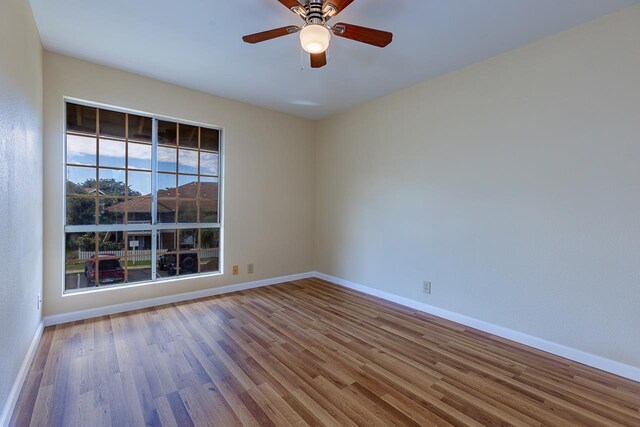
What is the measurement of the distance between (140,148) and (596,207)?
14.6 ft

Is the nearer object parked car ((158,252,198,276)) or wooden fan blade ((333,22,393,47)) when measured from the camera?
wooden fan blade ((333,22,393,47))

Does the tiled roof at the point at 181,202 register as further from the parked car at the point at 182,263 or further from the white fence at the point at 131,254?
the parked car at the point at 182,263

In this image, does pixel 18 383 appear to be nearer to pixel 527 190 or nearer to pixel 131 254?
pixel 131 254

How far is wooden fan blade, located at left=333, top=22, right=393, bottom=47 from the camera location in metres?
1.93

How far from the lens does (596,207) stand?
7.36 ft

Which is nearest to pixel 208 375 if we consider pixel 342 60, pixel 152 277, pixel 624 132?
pixel 152 277

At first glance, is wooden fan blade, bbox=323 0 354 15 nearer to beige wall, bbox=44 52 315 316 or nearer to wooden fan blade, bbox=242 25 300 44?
wooden fan blade, bbox=242 25 300 44

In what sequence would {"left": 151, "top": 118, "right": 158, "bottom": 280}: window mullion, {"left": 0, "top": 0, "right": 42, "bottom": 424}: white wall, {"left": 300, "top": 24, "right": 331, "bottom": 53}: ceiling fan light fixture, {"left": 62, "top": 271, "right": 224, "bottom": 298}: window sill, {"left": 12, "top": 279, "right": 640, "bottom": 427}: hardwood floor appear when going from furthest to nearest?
{"left": 151, "top": 118, "right": 158, "bottom": 280}: window mullion
{"left": 62, "top": 271, "right": 224, "bottom": 298}: window sill
{"left": 300, "top": 24, "right": 331, "bottom": 53}: ceiling fan light fixture
{"left": 12, "top": 279, "right": 640, "bottom": 427}: hardwood floor
{"left": 0, "top": 0, "right": 42, "bottom": 424}: white wall

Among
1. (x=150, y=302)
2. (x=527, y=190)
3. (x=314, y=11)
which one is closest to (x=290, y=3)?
(x=314, y=11)

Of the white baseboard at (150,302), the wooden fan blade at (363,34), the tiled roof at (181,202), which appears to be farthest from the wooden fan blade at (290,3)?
the white baseboard at (150,302)

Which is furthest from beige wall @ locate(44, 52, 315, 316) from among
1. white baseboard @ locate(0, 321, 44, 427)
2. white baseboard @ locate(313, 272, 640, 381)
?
white baseboard @ locate(313, 272, 640, 381)

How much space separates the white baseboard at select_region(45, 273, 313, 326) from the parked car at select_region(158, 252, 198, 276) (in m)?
0.30

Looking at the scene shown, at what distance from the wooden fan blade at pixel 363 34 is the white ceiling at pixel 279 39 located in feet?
0.82

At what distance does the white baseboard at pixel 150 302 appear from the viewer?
113 inches
